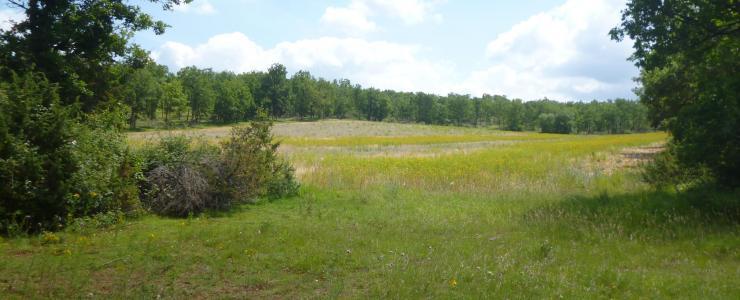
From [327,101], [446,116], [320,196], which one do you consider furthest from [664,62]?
[446,116]

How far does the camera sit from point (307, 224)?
36.9ft

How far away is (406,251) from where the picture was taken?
8.59 metres

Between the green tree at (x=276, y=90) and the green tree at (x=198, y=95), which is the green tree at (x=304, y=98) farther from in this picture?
the green tree at (x=198, y=95)

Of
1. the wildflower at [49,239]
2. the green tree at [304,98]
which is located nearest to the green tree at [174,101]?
the green tree at [304,98]

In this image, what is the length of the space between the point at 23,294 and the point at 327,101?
13241cm

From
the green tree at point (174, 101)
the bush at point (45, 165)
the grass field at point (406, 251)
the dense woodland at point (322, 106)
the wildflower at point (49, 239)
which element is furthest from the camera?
the dense woodland at point (322, 106)

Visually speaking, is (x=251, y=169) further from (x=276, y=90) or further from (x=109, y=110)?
(x=276, y=90)

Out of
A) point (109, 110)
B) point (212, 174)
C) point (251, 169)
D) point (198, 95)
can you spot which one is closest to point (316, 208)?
point (251, 169)

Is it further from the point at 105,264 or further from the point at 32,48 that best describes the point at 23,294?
the point at 32,48

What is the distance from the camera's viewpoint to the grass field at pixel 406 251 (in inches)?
251

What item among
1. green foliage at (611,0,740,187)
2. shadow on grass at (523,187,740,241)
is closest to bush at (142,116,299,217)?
shadow on grass at (523,187,740,241)

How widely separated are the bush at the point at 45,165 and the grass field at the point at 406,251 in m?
0.73

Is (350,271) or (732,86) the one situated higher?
(732,86)

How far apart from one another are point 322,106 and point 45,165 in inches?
4983
